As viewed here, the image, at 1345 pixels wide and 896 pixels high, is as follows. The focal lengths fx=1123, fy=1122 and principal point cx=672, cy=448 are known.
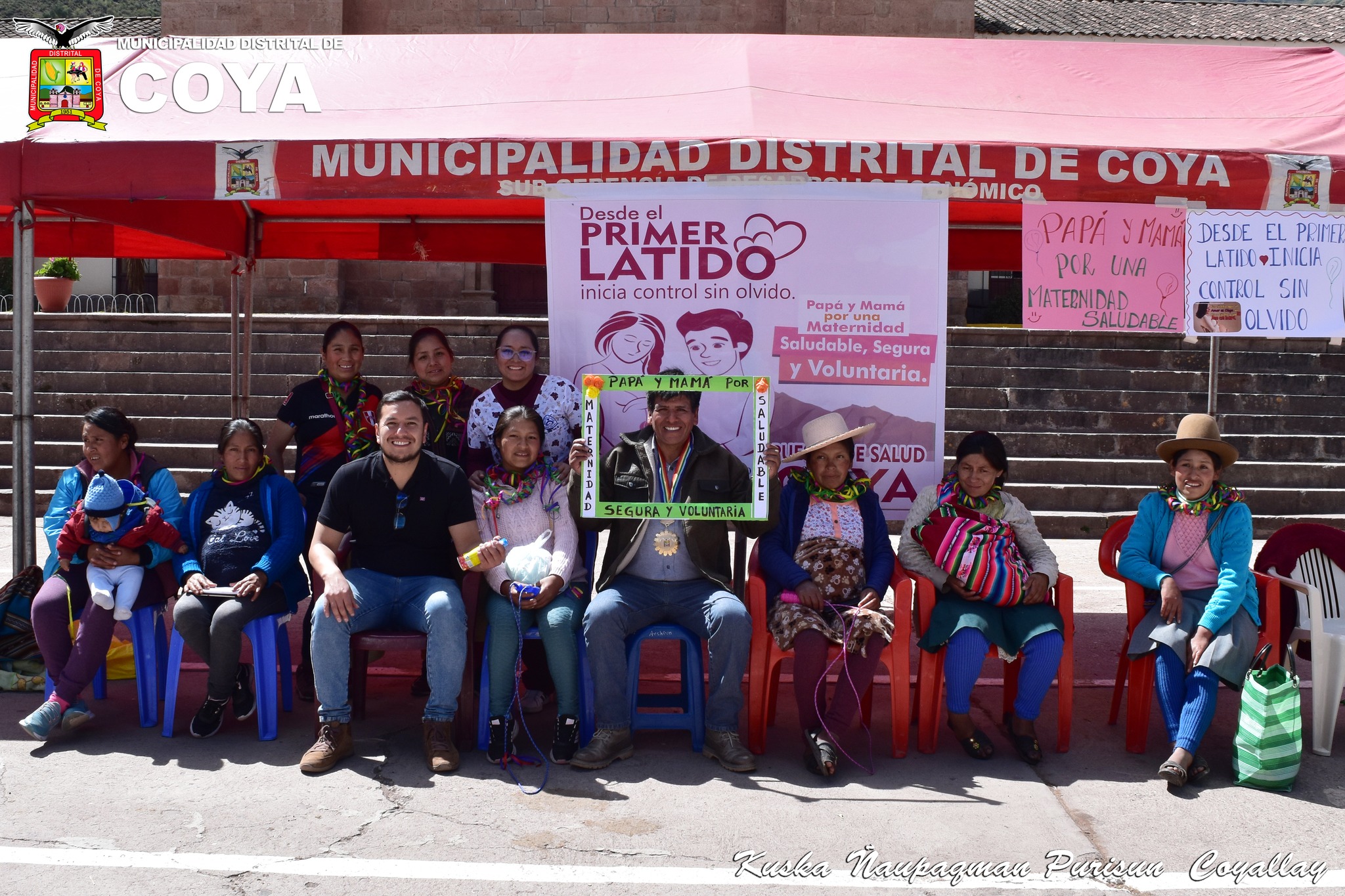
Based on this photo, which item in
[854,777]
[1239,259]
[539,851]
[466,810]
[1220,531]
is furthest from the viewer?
[1239,259]

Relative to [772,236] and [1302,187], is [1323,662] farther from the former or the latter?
[772,236]

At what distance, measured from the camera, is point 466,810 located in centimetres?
367

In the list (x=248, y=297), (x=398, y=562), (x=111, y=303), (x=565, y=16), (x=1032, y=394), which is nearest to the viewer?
(x=398, y=562)

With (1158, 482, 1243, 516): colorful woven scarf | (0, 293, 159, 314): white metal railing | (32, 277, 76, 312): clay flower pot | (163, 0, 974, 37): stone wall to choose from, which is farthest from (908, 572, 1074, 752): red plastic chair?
(0, 293, 159, 314): white metal railing

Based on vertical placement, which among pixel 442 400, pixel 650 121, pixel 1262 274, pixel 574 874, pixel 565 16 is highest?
pixel 565 16

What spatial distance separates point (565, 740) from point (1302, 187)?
3.69 metres

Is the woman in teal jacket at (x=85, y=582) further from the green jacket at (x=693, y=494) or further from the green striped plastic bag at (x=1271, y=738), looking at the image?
the green striped plastic bag at (x=1271, y=738)

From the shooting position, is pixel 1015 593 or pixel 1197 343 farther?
pixel 1197 343

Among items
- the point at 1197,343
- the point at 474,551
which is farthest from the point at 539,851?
the point at 1197,343

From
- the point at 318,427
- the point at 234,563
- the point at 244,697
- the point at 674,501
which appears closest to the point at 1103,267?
the point at 674,501

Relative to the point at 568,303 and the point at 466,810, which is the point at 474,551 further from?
the point at 568,303

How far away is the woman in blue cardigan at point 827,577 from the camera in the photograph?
4137 millimetres

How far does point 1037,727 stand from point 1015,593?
66 centimetres

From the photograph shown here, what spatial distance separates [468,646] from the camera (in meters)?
4.20
